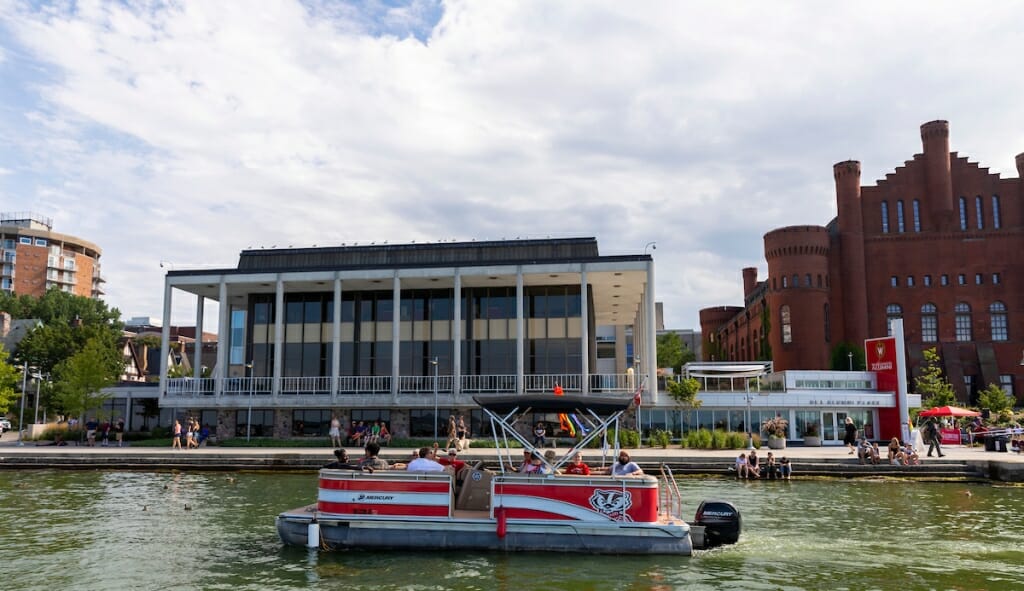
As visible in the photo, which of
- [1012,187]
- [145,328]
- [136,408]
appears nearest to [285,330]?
[136,408]

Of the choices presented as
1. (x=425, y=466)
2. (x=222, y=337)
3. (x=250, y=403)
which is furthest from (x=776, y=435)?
(x=222, y=337)

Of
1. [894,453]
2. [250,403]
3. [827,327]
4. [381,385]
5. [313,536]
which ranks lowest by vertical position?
[313,536]

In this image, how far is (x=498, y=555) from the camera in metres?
16.1

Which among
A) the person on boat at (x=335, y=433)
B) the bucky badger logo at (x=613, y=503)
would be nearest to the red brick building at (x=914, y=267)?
the person on boat at (x=335, y=433)

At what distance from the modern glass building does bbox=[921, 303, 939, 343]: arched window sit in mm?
46312

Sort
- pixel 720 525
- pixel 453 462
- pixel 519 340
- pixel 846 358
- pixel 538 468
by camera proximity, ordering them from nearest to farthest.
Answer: pixel 720 525 < pixel 538 468 < pixel 453 462 < pixel 519 340 < pixel 846 358

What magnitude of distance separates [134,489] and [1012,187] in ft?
290

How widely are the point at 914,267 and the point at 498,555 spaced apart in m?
80.7

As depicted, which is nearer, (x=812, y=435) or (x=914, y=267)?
(x=812, y=435)

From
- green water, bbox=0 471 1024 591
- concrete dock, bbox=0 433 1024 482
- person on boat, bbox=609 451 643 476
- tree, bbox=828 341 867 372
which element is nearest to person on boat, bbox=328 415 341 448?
concrete dock, bbox=0 433 1024 482

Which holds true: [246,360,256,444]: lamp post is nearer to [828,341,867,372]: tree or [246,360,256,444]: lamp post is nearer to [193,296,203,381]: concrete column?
[193,296,203,381]: concrete column

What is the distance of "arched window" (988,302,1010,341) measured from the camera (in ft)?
265

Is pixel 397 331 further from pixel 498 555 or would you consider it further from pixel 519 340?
pixel 498 555

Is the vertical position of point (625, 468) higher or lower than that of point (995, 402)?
lower
